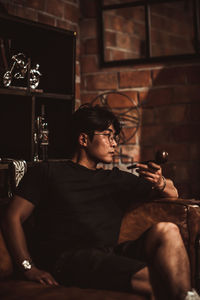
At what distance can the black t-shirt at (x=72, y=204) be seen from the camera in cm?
167

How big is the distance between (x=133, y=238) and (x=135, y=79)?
1.64 meters

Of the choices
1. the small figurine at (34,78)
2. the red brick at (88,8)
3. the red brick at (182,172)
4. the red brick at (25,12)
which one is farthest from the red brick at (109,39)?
the red brick at (182,172)

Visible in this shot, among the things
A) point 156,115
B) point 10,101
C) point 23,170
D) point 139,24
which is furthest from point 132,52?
point 23,170

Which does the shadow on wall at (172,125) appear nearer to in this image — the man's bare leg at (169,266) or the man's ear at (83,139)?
the man's ear at (83,139)

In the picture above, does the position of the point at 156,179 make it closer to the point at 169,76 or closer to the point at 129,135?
the point at 129,135

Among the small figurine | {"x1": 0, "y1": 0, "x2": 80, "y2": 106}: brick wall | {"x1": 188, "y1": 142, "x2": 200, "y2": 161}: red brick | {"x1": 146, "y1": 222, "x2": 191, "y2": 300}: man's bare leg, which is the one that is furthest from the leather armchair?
{"x1": 0, "y1": 0, "x2": 80, "y2": 106}: brick wall

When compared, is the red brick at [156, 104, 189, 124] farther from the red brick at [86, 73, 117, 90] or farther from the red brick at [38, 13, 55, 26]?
the red brick at [38, 13, 55, 26]

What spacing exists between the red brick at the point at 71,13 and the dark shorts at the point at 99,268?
2115 mm

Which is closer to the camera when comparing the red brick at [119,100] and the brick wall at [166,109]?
the brick wall at [166,109]

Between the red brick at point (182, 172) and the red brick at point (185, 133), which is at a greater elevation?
the red brick at point (185, 133)

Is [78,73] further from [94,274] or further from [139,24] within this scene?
[94,274]

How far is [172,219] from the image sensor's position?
175cm

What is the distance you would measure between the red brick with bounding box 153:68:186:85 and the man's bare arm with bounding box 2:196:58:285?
1.78 m

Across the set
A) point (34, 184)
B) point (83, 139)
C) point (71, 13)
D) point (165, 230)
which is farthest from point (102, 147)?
point (71, 13)
